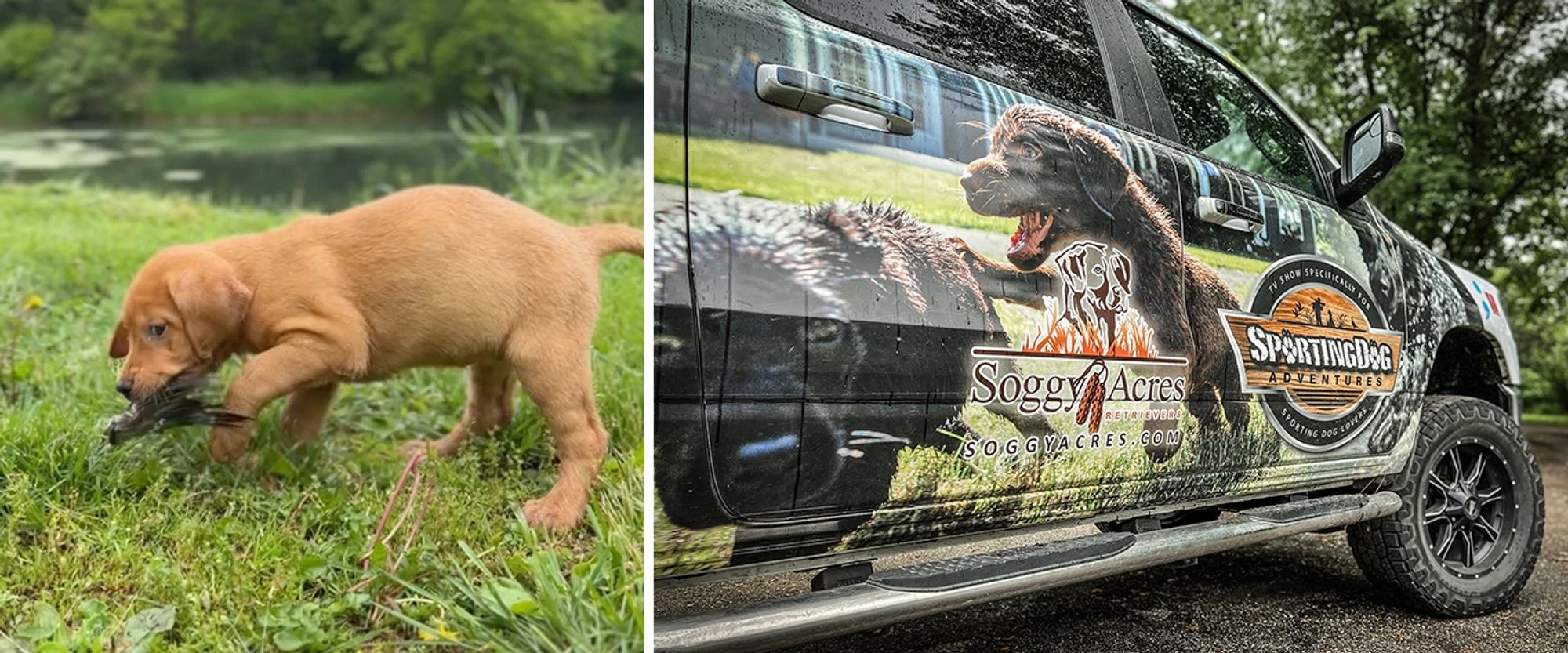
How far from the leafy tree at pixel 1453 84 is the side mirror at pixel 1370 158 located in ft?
16.3

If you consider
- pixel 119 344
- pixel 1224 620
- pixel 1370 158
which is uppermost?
pixel 1370 158

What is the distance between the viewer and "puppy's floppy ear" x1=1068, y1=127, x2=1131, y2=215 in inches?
80.3

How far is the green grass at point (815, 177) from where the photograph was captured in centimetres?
148

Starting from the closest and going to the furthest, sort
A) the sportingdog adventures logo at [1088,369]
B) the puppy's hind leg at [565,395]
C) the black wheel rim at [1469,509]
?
the sportingdog adventures logo at [1088,369], the puppy's hind leg at [565,395], the black wheel rim at [1469,509]

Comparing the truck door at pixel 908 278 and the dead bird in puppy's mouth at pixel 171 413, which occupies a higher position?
the truck door at pixel 908 278

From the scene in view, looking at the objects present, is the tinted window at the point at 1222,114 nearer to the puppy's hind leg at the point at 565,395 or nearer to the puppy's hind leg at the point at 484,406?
the puppy's hind leg at the point at 565,395

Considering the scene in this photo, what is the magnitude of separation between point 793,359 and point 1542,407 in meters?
16.4

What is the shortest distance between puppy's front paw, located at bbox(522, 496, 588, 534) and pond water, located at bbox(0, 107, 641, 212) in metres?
3.37

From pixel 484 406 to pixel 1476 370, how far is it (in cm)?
305

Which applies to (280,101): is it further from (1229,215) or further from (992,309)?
(992,309)

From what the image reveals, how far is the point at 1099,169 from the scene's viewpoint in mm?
2078

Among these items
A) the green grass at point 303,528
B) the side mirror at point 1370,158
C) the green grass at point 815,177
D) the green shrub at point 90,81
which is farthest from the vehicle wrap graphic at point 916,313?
the green shrub at point 90,81

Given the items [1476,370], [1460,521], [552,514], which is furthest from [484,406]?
[1476,370]

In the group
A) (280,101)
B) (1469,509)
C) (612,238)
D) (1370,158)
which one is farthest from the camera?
(280,101)
